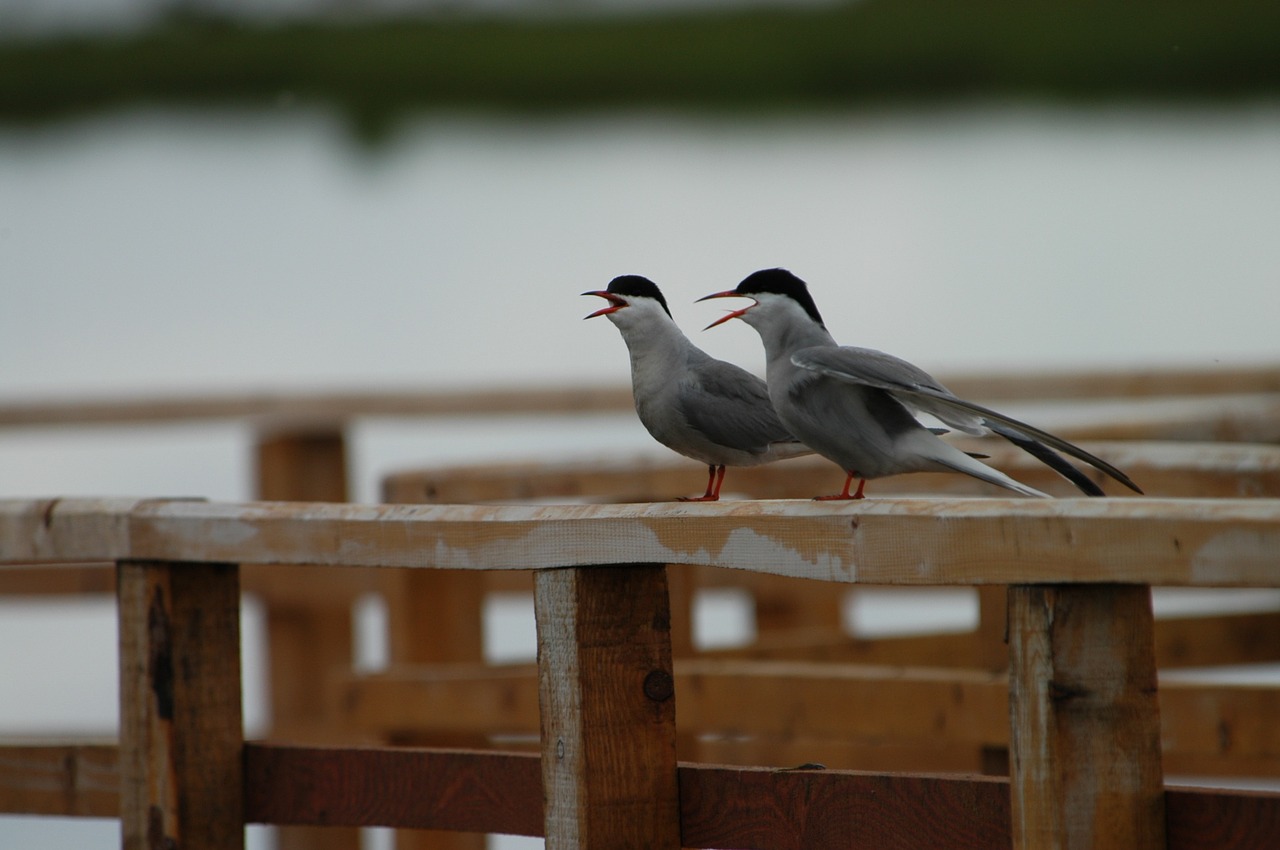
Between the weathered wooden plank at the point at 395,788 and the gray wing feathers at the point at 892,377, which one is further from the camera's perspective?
the weathered wooden plank at the point at 395,788

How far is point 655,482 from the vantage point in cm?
359

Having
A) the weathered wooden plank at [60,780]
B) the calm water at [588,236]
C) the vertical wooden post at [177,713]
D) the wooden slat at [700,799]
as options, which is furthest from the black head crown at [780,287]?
the calm water at [588,236]

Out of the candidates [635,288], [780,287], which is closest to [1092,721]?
[780,287]

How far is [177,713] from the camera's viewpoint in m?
2.62

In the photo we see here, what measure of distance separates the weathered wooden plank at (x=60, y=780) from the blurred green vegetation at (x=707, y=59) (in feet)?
50.7

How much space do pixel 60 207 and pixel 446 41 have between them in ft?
14.3

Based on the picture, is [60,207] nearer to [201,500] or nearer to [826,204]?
[826,204]

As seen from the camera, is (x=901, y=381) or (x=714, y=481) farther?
(x=714, y=481)

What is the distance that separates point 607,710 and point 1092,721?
0.64 meters

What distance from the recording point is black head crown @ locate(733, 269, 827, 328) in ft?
8.14

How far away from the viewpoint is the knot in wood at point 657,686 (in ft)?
7.25

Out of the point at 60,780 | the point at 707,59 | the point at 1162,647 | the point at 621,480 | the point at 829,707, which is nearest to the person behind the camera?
the point at 60,780

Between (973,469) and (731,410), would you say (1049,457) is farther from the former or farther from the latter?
(731,410)

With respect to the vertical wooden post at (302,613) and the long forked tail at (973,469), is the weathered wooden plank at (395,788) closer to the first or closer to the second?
the long forked tail at (973,469)
